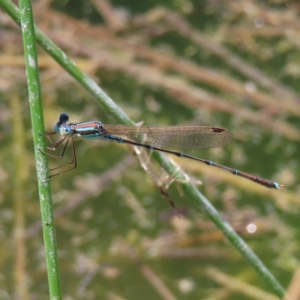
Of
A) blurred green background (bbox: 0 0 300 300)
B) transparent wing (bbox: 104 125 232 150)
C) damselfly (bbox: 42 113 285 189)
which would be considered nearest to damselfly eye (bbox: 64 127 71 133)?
damselfly (bbox: 42 113 285 189)

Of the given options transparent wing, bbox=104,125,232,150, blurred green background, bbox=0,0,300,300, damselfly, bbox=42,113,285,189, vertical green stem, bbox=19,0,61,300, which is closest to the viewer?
vertical green stem, bbox=19,0,61,300

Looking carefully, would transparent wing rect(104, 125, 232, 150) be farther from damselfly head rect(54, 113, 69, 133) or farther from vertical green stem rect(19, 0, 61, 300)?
vertical green stem rect(19, 0, 61, 300)

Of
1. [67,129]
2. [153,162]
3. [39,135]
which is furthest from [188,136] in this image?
[39,135]

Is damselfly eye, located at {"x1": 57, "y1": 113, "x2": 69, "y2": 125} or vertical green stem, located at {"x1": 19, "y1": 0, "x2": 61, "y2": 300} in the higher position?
damselfly eye, located at {"x1": 57, "y1": 113, "x2": 69, "y2": 125}

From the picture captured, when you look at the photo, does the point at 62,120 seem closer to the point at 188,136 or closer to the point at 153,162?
the point at 153,162

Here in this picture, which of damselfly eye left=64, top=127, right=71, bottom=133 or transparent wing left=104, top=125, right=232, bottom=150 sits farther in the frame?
transparent wing left=104, top=125, right=232, bottom=150

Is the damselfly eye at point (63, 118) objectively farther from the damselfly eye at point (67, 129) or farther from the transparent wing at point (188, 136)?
the transparent wing at point (188, 136)
